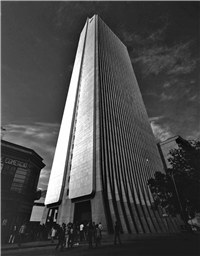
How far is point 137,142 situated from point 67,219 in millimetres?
19843

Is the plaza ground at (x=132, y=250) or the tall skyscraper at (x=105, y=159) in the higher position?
the tall skyscraper at (x=105, y=159)

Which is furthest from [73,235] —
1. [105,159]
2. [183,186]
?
[183,186]

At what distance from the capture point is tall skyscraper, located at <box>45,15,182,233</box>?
20656 millimetres

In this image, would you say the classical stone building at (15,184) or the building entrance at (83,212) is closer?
the classical stone building at (15,184)

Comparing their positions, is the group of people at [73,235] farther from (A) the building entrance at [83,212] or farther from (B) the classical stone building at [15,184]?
(A) the building entrance at [83,212]

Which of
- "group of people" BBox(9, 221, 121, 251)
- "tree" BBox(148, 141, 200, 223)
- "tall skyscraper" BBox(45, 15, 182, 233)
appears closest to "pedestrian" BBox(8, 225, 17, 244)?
"group of people" BBox(9, 221, 121, 251)

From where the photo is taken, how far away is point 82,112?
1310 inches

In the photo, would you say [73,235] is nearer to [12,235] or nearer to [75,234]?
[75,234]

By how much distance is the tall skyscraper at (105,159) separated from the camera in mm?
20656

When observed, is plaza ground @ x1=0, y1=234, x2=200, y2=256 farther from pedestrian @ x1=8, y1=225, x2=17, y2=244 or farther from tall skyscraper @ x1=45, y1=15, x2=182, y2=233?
tall skyscraper @ x1=45, y1=15, x2=182, y2=233

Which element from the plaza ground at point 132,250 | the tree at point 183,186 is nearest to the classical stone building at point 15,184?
the plaza ground at point 132,250

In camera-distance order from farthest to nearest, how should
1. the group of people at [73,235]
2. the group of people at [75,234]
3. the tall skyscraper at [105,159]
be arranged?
the tall skyscraper at [105,159], the group of people at [75,234], the group of people at [73,235]

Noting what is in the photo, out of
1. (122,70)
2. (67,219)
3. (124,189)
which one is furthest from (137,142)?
Answer: (122,70)

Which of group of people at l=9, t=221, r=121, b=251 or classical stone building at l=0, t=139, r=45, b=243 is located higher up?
classical stone building at l=0, t=139, r=45, b=243
